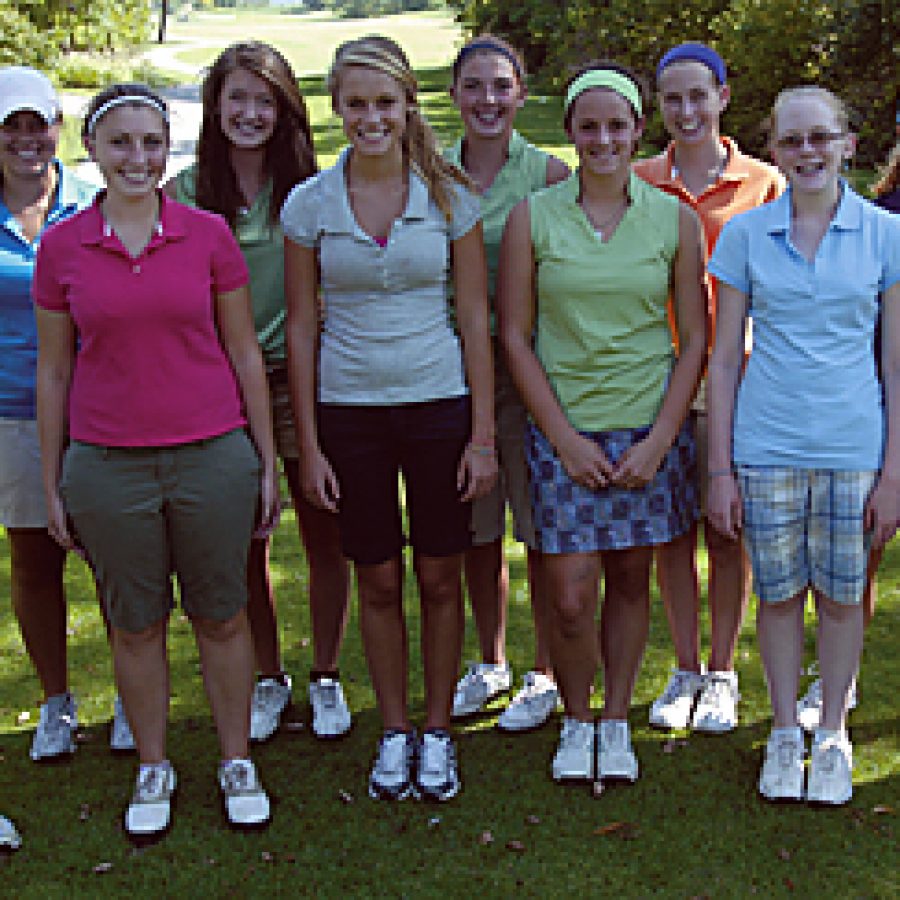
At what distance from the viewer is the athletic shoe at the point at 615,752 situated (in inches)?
169

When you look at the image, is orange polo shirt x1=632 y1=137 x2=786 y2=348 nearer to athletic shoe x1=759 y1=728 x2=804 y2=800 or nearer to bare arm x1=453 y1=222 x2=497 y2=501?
bare arm x1=453 y1=222 x2=497 y2=501

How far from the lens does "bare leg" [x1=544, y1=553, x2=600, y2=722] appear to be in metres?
4.09

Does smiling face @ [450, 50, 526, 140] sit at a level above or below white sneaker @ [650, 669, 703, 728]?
above

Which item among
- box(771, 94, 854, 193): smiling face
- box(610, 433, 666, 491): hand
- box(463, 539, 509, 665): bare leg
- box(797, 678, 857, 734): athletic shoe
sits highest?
box(771, 94, 854, 193): smiling face

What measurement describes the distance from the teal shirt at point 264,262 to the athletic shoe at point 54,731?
58.2 inches

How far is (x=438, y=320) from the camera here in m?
3.96

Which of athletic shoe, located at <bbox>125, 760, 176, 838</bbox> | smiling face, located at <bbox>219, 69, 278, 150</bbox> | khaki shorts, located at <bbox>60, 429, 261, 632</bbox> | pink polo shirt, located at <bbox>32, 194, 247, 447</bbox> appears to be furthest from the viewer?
smiling face, located at <bbox>219, 69, 278, 150</bbox>

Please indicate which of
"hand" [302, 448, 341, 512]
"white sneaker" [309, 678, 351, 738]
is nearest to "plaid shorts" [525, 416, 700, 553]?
"hand" [302, 448, 341, 512]

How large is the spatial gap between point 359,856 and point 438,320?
1.65 m

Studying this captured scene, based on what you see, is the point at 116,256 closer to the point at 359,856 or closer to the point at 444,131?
the point at 359,856

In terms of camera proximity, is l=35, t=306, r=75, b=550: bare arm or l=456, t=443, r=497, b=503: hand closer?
l=35, t=306, r=75, b=550: bare arm

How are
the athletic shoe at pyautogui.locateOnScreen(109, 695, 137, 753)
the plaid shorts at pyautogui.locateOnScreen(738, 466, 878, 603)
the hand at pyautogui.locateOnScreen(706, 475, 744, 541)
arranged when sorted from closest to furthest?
the plaid shorts at pyautogui.locateOnScreen(738, 466, 878, 603) → the hand at pyautogui.locateOnScreen(706, 475, 744, 541) → the athletic shoe at pyautogui.locateOnScreen(109, 695, 137, 753)

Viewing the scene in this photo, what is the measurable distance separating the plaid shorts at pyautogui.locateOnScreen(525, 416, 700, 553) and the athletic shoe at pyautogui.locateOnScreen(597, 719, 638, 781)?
67cm

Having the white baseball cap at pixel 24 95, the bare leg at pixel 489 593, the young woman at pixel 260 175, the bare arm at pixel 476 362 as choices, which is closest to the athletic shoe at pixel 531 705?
the bare leg at pixel 489 593
